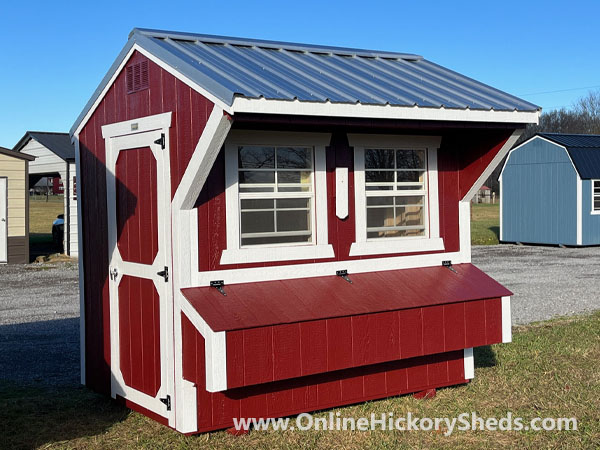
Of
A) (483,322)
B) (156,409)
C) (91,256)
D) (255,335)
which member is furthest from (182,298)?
(483,322)

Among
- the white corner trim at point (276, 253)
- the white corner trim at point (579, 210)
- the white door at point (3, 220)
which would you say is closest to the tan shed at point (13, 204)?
the white door at point (3, 220)

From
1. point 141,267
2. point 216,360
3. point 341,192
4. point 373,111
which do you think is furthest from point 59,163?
point 216,360

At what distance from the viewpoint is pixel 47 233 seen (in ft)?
105

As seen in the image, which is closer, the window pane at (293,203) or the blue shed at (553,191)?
→ the window pane at (293,203)

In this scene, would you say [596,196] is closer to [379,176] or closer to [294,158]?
[379,176]

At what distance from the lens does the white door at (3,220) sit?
62.4 ft

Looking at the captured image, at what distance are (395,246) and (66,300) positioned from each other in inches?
321

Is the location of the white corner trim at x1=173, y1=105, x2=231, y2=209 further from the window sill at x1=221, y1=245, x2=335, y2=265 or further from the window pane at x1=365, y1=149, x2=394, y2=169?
the window pane at x1=365, y1=149, x2=394, y2=169

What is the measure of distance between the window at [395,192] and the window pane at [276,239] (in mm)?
647

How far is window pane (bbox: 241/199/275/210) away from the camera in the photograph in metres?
6.13

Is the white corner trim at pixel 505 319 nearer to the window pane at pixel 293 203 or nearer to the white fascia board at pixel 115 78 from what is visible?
the window pane at pixel 293 203

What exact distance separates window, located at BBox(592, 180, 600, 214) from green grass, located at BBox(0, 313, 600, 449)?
16676 millimetres

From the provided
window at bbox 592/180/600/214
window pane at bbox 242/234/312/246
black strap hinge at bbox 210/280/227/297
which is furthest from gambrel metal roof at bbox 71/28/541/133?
window at bbox 592/180/600/214

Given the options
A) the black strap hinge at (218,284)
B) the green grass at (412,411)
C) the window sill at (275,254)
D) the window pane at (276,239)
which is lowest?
the green grass at (412,411)
